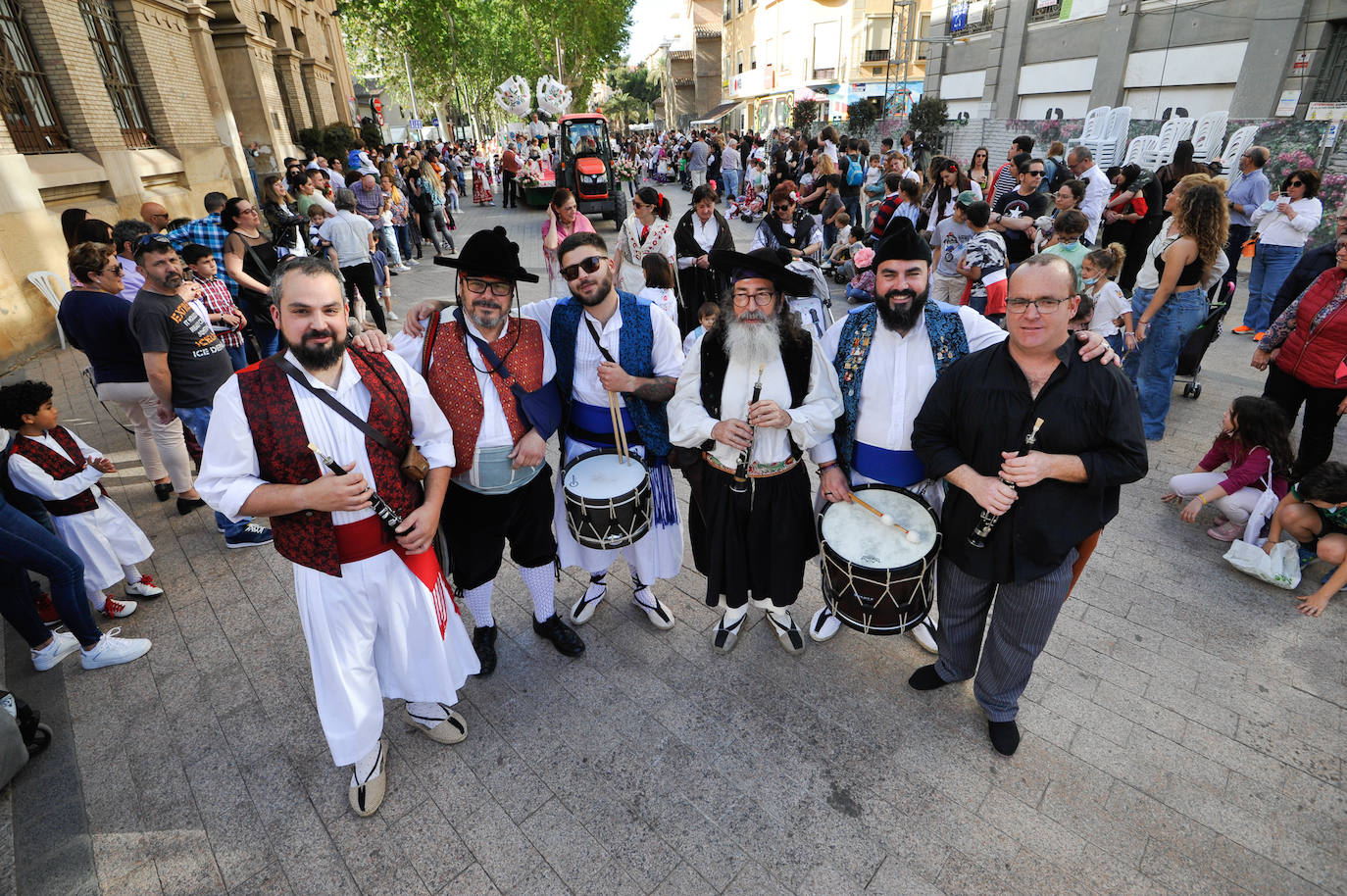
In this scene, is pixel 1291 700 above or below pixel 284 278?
below

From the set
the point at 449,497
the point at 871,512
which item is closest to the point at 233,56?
the point at 449,497

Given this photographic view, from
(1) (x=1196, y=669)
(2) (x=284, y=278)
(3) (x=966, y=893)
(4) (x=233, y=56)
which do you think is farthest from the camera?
(4) (x=233, y=56)

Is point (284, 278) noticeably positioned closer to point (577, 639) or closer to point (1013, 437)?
point (577, 639)

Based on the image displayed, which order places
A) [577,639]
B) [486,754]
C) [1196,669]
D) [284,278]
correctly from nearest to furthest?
[284,278]
[486,754]
[1196,669]
[577,639]

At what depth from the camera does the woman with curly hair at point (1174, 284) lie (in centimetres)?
479

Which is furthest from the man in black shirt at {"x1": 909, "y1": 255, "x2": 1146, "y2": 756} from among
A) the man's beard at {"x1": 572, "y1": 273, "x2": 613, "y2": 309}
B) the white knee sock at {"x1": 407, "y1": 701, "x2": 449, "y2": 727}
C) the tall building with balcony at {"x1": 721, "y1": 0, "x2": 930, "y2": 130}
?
the tall building with balcony at {"x1": 721, "y1": 0, "x2": 930, "y2": 130}

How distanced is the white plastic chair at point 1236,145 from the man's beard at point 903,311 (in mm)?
12408

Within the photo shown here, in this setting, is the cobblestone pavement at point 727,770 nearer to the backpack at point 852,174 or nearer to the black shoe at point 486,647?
the black shoe at point 486,647

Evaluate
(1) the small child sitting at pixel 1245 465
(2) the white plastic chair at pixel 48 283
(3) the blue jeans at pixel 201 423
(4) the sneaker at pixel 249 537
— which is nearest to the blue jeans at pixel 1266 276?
(1) the small child sitting at pixel 1245 465

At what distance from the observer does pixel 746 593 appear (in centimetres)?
329

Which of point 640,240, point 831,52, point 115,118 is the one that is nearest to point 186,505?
point 640,240

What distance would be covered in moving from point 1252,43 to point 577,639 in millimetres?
18081

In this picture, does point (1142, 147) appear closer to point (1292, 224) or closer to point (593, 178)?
point (1292, 224)

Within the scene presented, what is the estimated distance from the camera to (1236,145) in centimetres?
1143
